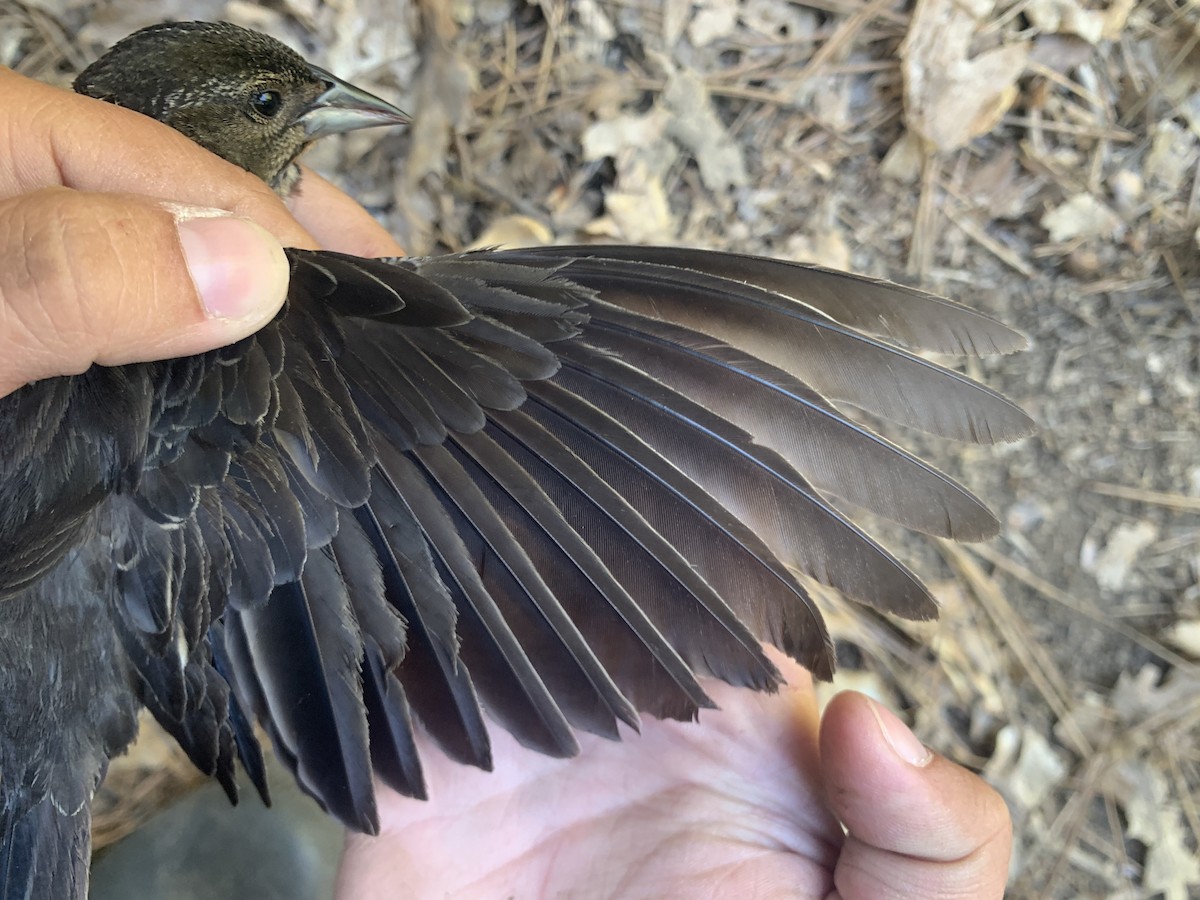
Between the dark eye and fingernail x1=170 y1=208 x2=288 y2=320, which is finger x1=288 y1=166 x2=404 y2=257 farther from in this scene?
fingernail x1=170 y1=208 x2=288 y2=320

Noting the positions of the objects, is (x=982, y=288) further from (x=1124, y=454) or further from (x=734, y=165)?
(x=734, y=165)

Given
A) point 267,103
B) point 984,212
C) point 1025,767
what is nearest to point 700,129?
point 984,212

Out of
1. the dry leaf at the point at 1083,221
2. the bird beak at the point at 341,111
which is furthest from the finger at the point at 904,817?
the dry leaf at the point at 1083,221

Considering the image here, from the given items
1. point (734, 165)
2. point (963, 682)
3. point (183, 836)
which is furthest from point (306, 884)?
point (734, 165)

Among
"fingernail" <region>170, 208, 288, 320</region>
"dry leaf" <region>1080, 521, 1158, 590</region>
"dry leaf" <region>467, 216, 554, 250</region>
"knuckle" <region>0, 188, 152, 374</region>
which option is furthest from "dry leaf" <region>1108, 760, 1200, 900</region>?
"knuckle" <region>0, 188, 152, 374</region>

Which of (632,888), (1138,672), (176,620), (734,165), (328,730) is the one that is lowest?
(1138,672)

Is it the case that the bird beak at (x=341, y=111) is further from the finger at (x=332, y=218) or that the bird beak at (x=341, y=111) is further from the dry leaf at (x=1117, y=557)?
the dry leaf at (x=1117, y=557)
